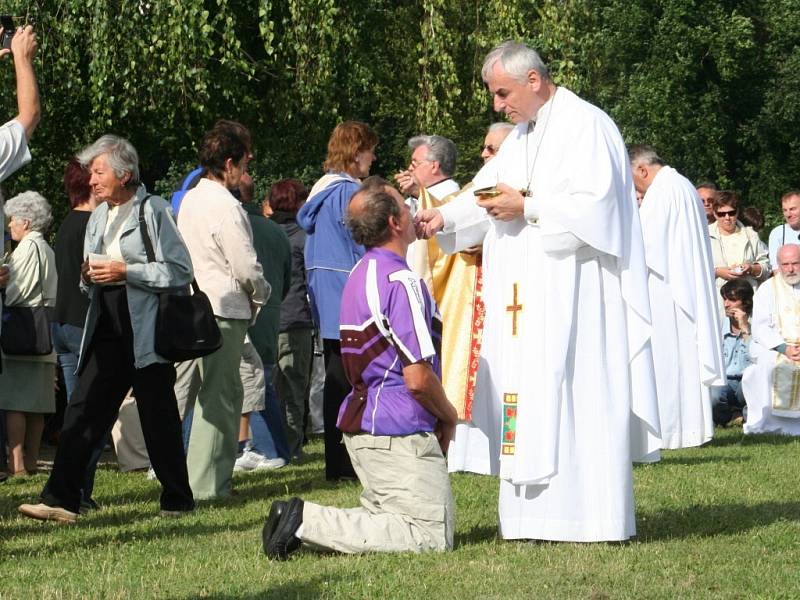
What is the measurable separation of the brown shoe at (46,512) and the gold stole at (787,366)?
7640 millimetres

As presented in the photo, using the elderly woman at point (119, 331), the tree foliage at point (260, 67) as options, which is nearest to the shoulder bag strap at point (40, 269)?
the elderly woman at point (119, 331)

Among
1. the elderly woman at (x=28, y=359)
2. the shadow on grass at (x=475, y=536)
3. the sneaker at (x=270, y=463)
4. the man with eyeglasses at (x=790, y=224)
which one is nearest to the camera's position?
the shadow on grass at (x=475, y=536)

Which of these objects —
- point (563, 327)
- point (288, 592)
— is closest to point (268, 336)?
point (563, 327)

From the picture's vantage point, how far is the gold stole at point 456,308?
Answer: 9.24 metres

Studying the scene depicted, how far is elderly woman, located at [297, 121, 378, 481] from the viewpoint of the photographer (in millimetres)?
9562

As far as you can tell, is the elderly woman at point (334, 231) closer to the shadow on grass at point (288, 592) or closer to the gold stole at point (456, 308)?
the gold stole at point (456, 308)

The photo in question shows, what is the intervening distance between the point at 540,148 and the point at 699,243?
14.7 ft

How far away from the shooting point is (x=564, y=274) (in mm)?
6773

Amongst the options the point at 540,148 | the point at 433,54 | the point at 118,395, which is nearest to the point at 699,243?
the point at 540,148

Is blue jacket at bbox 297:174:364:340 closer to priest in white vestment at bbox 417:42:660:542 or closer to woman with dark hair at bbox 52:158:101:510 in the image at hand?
woman with dark hair at bbox 52:158:101:510

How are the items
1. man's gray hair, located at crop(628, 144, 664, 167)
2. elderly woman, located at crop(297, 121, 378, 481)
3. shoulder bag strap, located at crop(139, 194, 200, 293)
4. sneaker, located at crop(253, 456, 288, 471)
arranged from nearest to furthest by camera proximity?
shoulder bag strap, located at crop(139, 194, 200, 293) < elderly woman, located at crop(297, 121, 378, 481) < sneaker, located at crop(253, 456, 288, 471) < man's gray hair, located at crop(628, 144, 664, 167)

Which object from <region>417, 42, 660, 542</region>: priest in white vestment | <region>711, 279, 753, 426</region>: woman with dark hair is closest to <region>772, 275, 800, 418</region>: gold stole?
<region>711, 279, 753, 426</region>: woman with dark hair

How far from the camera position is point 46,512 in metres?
7.61

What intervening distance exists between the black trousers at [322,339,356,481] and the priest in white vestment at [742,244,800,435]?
17.6 feet
